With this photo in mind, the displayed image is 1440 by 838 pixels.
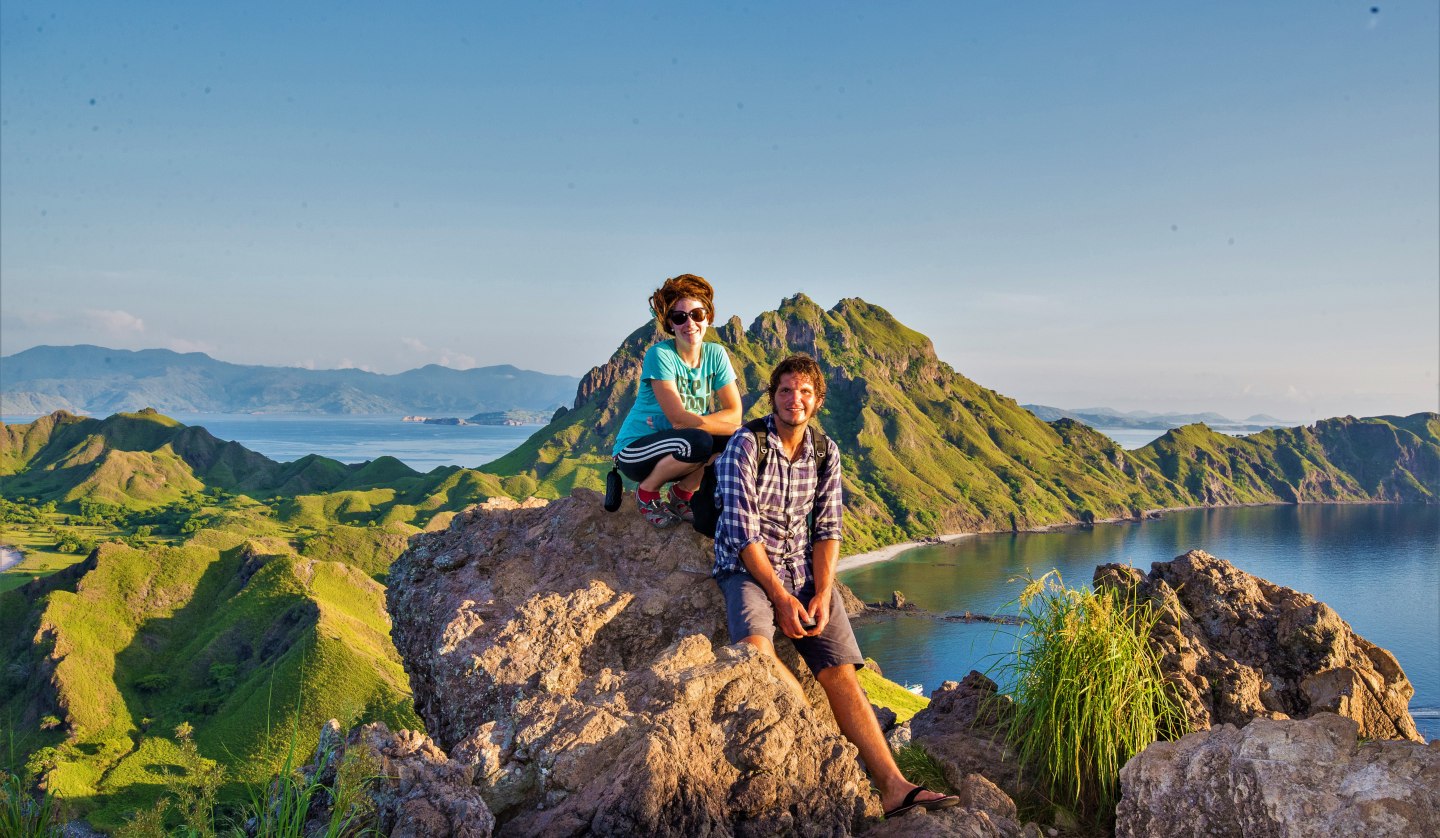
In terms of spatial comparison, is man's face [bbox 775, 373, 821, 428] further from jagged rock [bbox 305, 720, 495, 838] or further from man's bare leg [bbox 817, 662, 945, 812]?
jagged rock [bbox 305, 720, 495, 838]

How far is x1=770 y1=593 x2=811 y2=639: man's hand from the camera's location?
5.98 meters

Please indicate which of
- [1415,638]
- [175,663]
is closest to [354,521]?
[175,663]

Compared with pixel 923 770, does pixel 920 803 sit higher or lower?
higher

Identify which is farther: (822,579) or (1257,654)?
(1257,654)

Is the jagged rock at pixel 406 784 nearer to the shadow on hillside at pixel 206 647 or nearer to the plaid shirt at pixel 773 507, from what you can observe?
the plaid shirt at pixel 773 507

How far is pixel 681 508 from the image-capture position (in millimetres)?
7844

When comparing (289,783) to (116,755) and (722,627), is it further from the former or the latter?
(116,755)

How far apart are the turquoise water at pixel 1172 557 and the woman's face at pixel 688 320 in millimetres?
52222

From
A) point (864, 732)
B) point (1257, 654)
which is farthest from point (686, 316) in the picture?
point (1257, 654)

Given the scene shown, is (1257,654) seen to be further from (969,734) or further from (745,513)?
(745,513)

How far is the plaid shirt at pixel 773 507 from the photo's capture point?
625 cm

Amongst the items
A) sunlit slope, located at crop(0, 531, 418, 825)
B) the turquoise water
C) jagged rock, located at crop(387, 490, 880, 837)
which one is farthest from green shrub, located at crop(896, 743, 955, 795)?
the turquoise water

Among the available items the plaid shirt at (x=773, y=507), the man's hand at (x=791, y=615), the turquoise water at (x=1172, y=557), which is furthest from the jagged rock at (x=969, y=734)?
the turquoise water at (x=1172, y=557)

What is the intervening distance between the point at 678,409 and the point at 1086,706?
382 centimetres
